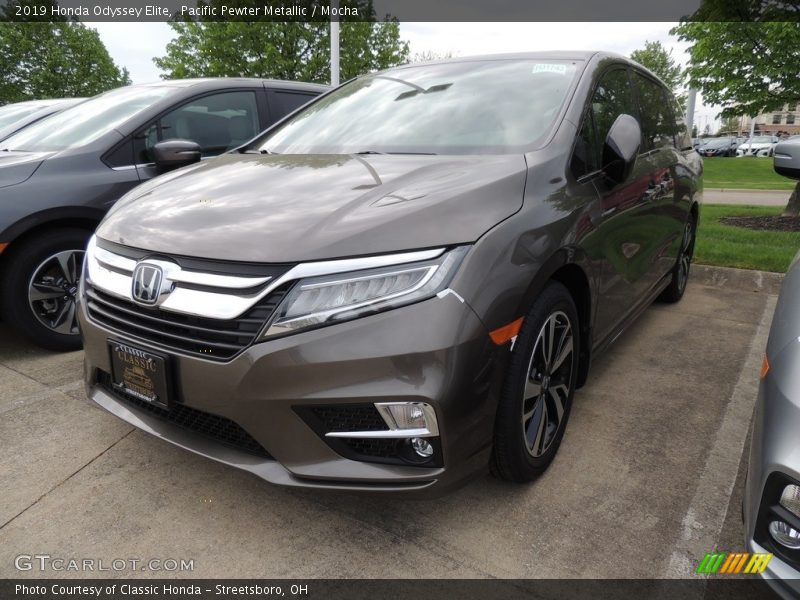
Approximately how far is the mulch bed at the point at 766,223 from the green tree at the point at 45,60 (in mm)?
29743

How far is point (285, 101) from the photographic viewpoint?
4.83 meters

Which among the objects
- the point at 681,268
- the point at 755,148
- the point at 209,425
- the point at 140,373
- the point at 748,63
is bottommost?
the point at 755,148

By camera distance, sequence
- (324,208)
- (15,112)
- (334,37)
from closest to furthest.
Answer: (324,208) < (15,112) < (334,37)

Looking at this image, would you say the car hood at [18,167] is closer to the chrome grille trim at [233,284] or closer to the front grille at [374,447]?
the chrome grille trim at [233,284]

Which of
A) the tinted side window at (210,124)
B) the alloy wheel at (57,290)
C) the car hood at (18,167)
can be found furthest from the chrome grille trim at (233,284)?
the tinted side window at (210,124)

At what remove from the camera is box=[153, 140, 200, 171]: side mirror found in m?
3.48

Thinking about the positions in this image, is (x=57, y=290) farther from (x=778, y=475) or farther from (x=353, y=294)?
(x=778, y=475)

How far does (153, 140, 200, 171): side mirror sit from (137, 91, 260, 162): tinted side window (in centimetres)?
45

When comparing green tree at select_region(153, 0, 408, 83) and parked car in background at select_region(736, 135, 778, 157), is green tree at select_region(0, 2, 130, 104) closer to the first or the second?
green tree at select_region(153, 0, 408, 83)

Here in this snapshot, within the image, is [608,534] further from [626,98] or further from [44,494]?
[626,98]

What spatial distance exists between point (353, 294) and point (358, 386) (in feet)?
0.87

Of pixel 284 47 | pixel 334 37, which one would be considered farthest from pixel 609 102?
pixel 284 47

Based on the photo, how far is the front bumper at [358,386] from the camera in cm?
169

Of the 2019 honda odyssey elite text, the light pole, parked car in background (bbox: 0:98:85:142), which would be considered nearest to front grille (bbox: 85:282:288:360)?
the 2019 honda odyssey elite text
